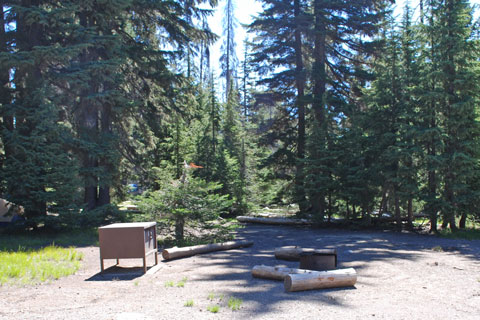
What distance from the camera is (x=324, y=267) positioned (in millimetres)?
7164

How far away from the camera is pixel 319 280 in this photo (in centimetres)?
599

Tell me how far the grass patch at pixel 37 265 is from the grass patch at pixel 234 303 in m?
3.65

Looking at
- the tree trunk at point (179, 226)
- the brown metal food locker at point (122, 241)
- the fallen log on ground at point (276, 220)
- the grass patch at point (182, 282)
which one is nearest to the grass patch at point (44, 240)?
the tree trunk at point (179, 226)

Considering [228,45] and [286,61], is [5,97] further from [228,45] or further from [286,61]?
[228,45]

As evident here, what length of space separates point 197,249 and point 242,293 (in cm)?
410

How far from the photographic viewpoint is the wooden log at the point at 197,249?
9.06m

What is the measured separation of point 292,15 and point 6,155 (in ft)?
55.3

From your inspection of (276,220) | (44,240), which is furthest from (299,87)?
(44,240)

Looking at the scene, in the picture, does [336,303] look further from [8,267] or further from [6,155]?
[6,155]

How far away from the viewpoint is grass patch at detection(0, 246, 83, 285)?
666 cm

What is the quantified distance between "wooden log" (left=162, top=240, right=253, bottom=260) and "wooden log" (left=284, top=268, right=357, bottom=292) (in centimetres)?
392

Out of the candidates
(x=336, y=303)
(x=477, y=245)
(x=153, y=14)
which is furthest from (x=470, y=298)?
(x=153, y=14)

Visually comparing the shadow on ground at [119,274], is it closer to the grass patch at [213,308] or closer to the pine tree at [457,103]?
the grass patch at [213,308]

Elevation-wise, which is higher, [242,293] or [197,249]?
[242,293]
